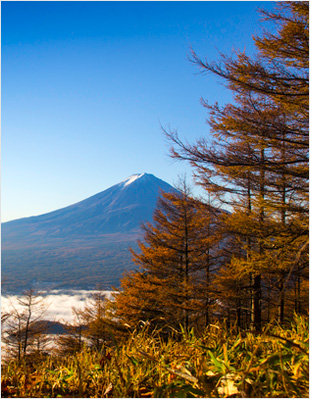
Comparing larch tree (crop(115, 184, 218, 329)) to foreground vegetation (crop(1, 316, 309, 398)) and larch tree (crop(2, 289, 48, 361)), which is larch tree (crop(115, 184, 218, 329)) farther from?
foreground vegetation (crop(1, 316, 309, 398))

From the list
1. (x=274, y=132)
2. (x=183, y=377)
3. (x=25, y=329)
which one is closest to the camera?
(x=183, y=377)

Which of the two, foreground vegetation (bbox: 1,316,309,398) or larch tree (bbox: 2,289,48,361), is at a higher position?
foreground vegetation (bbox: 1,316,309,398)

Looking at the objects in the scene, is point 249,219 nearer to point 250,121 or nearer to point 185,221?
point 250,121

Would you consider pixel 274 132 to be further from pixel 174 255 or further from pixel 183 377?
pixel 174 255

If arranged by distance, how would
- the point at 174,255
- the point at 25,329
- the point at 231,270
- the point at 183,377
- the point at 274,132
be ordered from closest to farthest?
the point at 183,377, the point at 274,132, the point at 231,270, the point at 174,255, the point at 25,329

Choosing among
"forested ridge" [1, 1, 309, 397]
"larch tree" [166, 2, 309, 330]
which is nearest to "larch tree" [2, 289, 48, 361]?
"forested ridge" [1, 1, 309, 397]

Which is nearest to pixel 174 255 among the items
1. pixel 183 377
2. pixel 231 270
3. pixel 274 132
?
pixel 231 270

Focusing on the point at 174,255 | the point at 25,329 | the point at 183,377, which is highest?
the point at 183,377

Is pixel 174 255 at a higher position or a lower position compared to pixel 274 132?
lower
